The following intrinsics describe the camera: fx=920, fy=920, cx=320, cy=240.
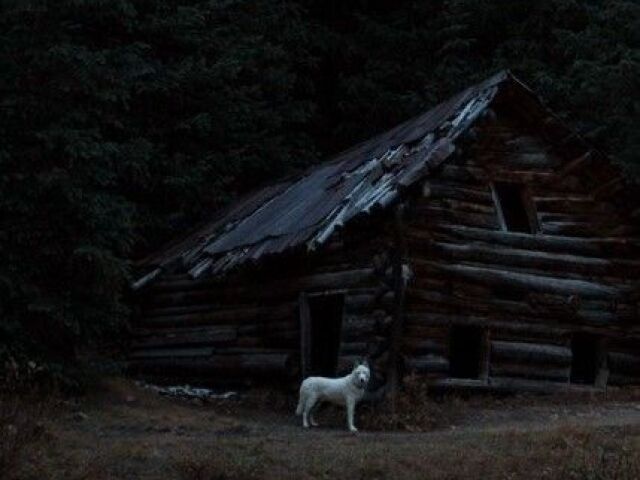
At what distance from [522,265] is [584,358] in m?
3.60

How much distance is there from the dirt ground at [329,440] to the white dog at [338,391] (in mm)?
350

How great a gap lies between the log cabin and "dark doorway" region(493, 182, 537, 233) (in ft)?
0.13

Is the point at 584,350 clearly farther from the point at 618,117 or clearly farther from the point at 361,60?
the point at 361,60

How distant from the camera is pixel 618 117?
80.3 ft

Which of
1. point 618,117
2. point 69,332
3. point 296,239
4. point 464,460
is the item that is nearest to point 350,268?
point 296,239

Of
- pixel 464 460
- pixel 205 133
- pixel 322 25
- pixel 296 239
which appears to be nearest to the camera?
pixel 464 460

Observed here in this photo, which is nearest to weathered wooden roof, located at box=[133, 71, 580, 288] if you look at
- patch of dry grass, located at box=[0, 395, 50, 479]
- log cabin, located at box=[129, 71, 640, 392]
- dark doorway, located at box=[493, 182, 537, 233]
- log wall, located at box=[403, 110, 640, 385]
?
log cabin, located at box=[129, 71, 640, 392]

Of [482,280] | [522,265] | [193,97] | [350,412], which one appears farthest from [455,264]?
[193,97]

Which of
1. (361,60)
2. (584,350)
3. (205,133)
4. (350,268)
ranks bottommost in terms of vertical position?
(584,350)

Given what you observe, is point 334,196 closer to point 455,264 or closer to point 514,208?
point 455,264

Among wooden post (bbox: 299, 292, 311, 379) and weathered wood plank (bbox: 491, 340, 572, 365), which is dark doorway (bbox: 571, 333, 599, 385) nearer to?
weathered wood plank (bbox: 491, 340, 572, 365)

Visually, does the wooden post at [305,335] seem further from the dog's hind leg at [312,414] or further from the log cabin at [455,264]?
the dog's hind leg at [312,414]

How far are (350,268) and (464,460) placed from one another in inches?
259

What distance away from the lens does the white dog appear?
1425 cm
